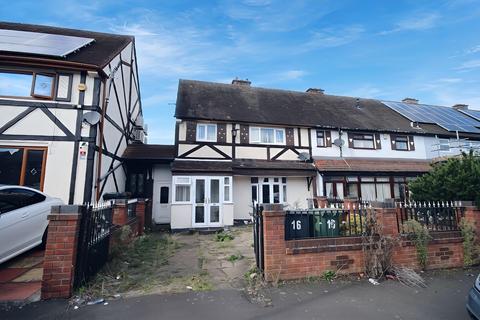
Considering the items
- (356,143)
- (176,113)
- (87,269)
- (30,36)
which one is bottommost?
(87,269)

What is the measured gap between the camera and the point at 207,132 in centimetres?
1298

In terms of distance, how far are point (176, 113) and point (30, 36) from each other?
5.97m

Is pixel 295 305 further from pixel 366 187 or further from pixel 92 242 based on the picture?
pixel 366 187

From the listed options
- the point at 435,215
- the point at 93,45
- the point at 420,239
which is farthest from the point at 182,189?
the point at 435,215

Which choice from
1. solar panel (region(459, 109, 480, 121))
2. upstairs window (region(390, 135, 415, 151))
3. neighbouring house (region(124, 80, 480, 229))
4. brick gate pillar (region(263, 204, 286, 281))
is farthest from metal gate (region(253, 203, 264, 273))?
solar panel (region(459, 109, 480, 121))

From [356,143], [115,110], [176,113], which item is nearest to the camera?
[115,110]

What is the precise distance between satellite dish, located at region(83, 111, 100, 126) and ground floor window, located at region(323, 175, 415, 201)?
415 inches

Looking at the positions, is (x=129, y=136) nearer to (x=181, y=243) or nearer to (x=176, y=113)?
(x=176, y=113)

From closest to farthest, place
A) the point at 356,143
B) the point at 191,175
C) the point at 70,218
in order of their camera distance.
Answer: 1. the point at 70,218
2. the point at 191,175
3. the point at 356,143

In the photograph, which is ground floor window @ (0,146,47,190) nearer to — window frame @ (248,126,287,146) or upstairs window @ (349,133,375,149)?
window frame @ (248,126,287,146)

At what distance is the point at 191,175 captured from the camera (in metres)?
11.5

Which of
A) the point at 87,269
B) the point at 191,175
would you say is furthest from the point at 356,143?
the point at 87,269

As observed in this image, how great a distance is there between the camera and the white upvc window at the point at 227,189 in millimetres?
11859

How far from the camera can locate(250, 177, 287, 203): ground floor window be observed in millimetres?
13158
